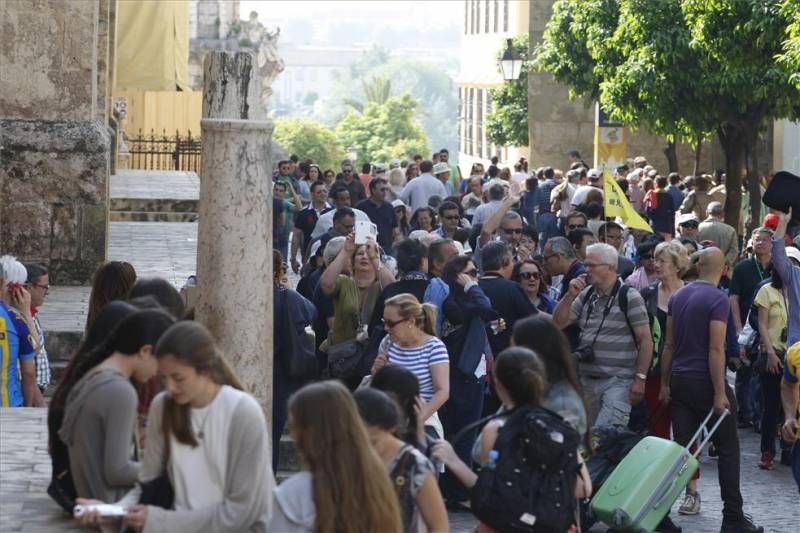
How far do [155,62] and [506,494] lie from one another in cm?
1952

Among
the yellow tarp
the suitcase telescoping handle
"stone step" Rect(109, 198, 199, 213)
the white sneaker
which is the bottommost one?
the white sneaker

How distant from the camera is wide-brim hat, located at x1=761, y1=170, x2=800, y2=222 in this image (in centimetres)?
1208

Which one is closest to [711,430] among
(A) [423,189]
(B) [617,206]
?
(B) [617,206]

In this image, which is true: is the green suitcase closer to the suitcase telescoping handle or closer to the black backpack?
the suitcase telescoping handle

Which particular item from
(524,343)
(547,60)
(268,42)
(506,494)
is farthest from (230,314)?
(268,42)

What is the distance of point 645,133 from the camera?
37031mm

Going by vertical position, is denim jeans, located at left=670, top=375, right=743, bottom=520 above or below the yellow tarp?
below

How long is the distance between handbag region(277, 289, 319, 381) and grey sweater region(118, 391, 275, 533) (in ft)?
13.0

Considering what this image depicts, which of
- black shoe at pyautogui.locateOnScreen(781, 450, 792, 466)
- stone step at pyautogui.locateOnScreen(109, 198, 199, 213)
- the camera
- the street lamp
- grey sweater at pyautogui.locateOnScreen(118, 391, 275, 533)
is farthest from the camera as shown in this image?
the street lamp

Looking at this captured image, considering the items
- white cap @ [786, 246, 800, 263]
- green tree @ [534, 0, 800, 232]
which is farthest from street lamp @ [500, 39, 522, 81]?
white cap @ [786, 246, 800, 263]

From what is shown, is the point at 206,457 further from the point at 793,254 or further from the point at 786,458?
the point at 793,254

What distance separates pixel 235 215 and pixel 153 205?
12990mm

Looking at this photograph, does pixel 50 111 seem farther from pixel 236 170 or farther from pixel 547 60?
pixel 547 60

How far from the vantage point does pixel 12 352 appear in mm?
9430
